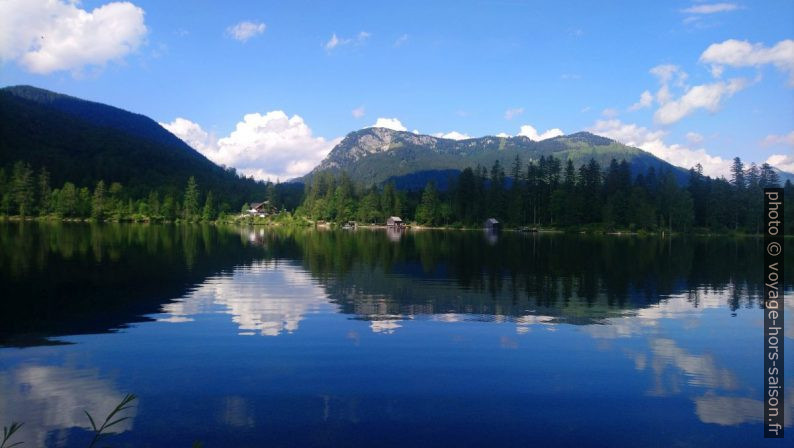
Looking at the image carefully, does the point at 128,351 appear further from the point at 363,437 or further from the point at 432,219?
the point at 432,219

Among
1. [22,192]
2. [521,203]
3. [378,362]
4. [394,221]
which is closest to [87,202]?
[22,192]

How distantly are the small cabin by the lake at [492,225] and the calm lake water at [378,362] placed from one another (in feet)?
383

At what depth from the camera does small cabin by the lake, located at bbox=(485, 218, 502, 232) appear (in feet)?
480

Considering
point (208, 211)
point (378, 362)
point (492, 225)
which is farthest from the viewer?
point (208, 211)

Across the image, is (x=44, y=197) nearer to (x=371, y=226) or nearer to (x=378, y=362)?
(x=371, y=226)

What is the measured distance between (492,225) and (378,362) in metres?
135

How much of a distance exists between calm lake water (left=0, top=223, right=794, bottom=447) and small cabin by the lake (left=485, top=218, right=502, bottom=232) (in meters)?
117

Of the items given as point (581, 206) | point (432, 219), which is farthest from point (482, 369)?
point (432, 219)

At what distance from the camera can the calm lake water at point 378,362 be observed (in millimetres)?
9992

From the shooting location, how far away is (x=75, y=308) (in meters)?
20.5

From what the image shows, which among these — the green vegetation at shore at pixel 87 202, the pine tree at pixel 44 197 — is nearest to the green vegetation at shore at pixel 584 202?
the green vegetation at shore at pixel 87 202

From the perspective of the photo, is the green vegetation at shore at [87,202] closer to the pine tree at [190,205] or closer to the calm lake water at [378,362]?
the pine tree at [190,205]

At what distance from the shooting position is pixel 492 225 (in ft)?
481

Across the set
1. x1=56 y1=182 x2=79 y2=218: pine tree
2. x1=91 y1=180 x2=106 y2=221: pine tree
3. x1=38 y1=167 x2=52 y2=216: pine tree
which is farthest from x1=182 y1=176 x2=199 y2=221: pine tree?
x1=38 y1=167 x2=52 y2=216: pine tree
